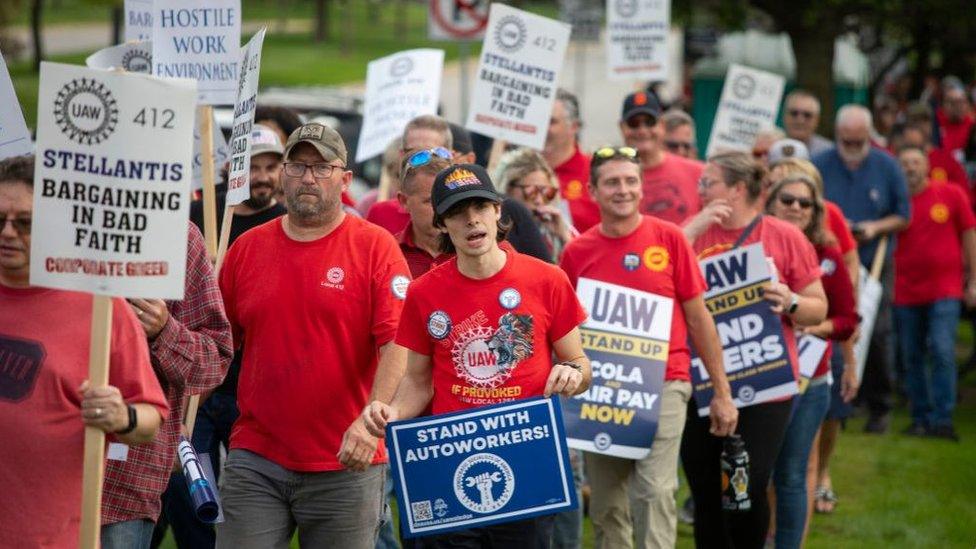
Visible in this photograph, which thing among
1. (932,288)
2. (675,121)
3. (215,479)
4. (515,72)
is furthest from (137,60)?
(932,288)

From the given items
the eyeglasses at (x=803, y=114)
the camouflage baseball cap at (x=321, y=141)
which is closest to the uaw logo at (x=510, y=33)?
the eyeglasses at (x=803, y=114)

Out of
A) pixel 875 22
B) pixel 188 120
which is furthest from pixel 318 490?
pixel 875 22

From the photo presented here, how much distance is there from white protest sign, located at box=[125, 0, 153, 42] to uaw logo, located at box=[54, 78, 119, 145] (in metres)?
3.91

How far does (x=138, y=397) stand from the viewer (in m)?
4.79

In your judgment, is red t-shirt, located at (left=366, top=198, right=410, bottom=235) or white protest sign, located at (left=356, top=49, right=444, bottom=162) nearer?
red t-shirt, located at (left=366, top=198, right=410, bottom=235)

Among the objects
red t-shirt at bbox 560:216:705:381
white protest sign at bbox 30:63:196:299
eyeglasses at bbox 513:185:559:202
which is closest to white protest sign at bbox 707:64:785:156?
eyeglasses at bbox 513:185:559:202

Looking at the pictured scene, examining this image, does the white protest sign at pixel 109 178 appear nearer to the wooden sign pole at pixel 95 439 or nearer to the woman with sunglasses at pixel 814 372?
the wooden sign pole at pixel 95 439

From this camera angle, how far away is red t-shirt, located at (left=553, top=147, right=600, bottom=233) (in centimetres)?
965

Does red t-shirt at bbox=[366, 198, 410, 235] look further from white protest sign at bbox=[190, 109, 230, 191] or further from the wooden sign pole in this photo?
the wooden sign pole

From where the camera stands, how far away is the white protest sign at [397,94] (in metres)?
10.7

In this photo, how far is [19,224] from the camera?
4.78m

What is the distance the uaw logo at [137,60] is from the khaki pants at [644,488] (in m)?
2.81

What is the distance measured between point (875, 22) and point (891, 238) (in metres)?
9.25

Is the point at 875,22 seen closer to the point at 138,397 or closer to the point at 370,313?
the point at 370,313
